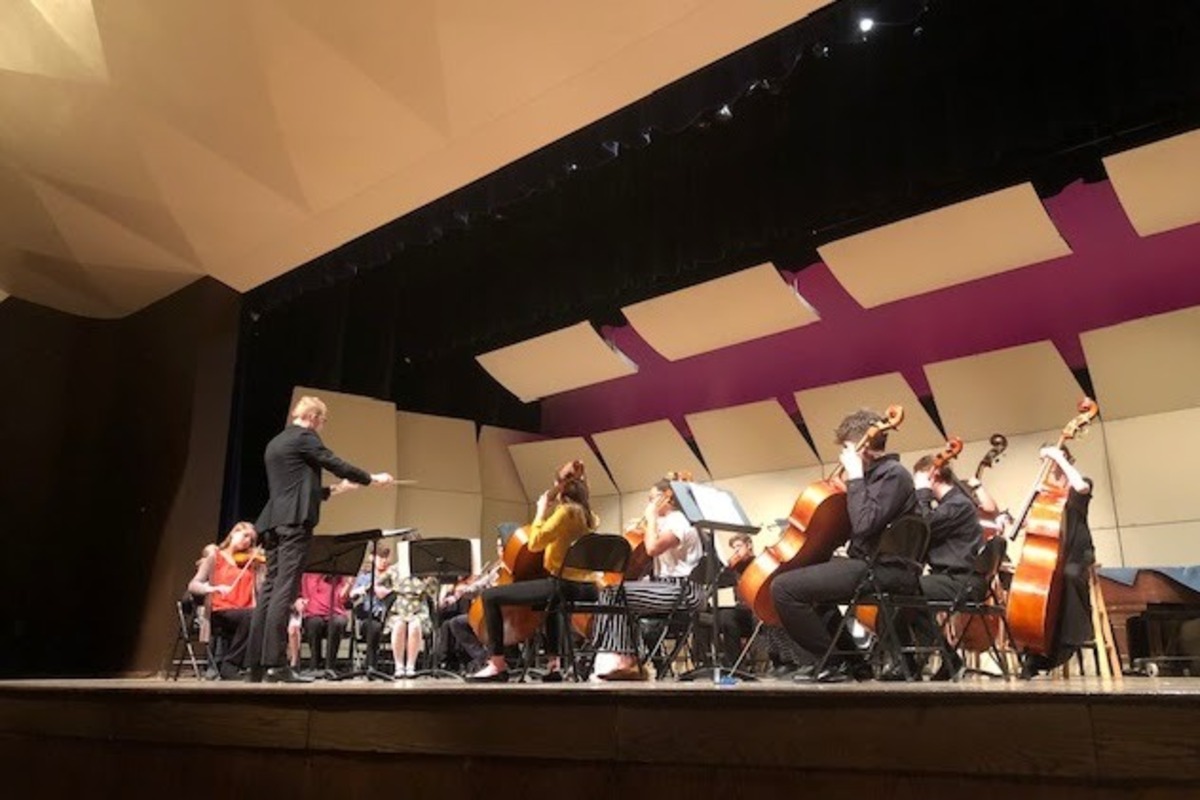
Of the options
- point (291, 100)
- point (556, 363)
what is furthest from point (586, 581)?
point (556, 363)

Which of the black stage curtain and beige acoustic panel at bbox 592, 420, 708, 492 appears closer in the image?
the black stage curtain

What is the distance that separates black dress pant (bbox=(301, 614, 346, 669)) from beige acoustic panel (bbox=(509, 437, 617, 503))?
→ 11.6 feet

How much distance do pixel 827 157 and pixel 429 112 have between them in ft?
8.91

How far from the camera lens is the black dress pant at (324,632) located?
6.75 metres

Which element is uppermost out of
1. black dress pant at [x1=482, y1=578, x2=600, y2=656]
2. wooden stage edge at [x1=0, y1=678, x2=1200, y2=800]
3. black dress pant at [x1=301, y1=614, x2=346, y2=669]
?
black dress pant at [x1=482, y1=578, x2=600, y2=656]

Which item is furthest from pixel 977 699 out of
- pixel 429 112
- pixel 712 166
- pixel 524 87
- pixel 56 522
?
pixel 56 522

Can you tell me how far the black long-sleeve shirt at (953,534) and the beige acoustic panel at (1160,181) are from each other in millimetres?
3103

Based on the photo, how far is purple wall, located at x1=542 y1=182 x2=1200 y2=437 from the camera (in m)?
6.95

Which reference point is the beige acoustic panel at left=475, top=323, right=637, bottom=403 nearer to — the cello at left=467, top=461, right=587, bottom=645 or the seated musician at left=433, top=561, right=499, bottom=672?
the seated musician at left=433, top=561, right=499, bottom=672

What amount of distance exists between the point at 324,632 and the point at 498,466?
395 cm

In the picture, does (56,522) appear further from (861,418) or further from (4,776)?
(861,418)

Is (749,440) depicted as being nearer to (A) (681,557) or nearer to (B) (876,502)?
(A) (681,557)

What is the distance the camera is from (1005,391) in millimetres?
7480

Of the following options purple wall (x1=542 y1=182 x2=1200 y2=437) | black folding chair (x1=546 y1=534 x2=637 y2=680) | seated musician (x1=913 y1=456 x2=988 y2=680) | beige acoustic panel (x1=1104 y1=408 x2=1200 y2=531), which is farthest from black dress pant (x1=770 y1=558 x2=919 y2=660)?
purple wall (x1=542 y1=182 x2=1200 y2=437)
